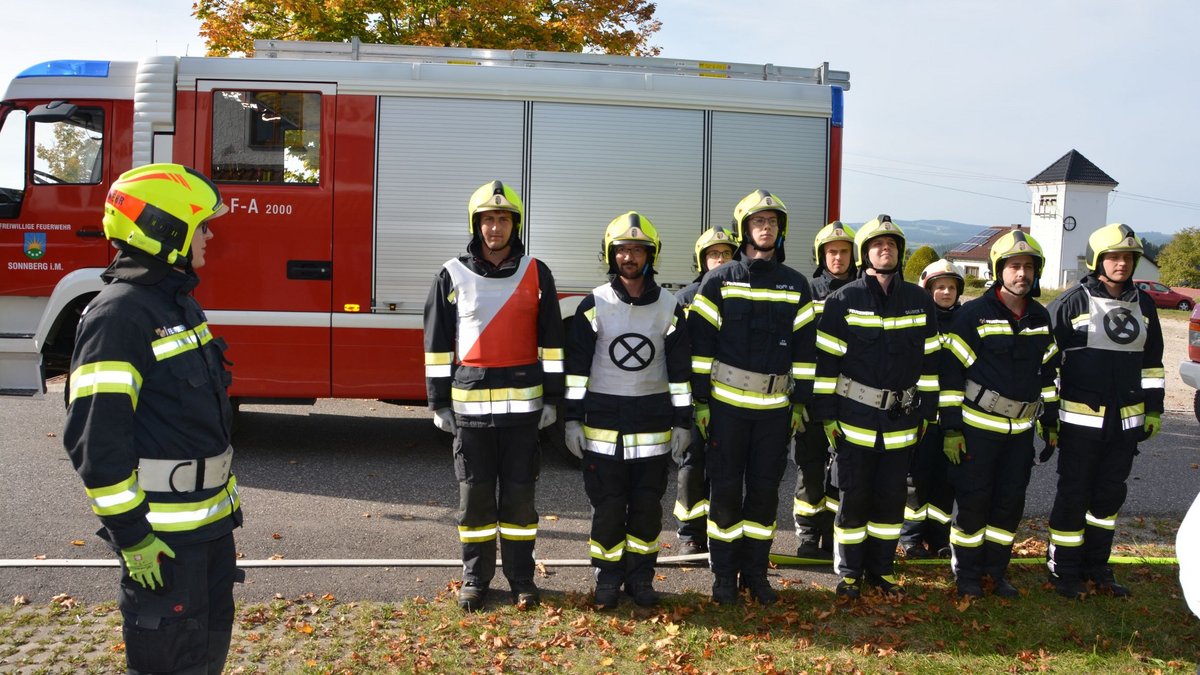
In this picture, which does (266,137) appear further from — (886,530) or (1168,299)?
(1168,299)

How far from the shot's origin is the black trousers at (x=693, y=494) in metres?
5.83

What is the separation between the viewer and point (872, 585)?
218 inches

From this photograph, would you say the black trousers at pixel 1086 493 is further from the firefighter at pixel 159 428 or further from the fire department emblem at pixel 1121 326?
the firefighter at pixel 159 428

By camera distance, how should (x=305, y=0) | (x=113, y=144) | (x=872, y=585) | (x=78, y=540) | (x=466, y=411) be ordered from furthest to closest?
(x=305, y=0), (x=113, y=144), (x=78, y=540), (x=872, y=585), (x=466, y=411)

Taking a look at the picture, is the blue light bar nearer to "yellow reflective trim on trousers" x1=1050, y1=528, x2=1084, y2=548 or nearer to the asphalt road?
the asphalt road

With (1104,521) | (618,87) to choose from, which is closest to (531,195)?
(618,87)

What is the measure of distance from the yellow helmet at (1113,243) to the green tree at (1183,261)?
55699mm

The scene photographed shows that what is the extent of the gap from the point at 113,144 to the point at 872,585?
6.77 meters

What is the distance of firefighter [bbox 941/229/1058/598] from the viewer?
17.8 ft

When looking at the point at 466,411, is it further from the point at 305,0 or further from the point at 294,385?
the point at 305,0

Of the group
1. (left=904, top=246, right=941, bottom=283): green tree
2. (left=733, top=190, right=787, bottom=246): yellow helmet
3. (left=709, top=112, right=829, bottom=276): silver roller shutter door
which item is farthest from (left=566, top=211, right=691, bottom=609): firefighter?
(left=904, top=246, right=941, bottom=283): green tree

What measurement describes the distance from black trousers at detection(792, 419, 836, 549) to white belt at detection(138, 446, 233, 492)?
383 cm

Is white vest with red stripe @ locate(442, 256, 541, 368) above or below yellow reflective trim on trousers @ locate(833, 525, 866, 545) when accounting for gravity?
above

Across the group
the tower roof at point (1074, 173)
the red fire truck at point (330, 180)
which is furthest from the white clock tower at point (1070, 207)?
the red fire truck at point (330, 180)
